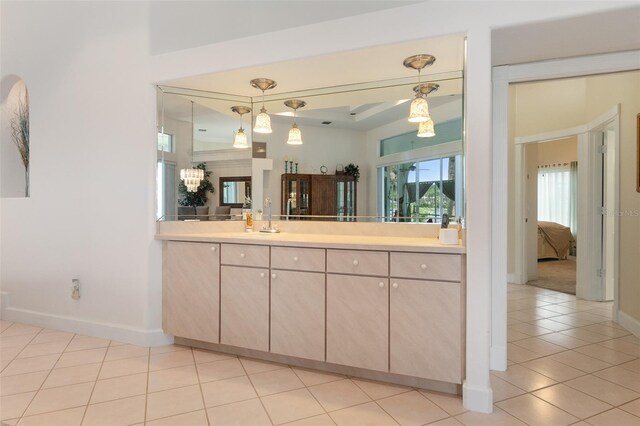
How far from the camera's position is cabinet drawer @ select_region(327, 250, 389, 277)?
2.32 m

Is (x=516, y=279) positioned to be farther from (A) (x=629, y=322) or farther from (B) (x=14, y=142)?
(B) (x=14, y=142)

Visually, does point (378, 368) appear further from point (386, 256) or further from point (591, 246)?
point (591, 246)

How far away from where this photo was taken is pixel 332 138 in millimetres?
3189

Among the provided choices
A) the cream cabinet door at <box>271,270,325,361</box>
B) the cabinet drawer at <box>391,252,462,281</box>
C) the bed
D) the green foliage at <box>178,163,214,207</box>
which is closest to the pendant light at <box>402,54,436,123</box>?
the cabinet drawer at <box>391,252,462,281</box>

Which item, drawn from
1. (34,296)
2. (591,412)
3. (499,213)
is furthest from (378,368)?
(34,296)

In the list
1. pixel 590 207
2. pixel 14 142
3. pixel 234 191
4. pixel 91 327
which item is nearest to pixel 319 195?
pixel 234 191

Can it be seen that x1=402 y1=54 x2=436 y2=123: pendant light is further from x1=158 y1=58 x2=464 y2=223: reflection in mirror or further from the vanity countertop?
the vanity countertop

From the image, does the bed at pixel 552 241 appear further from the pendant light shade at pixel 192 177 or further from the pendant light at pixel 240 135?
the pendant light shade at pixel 192 177

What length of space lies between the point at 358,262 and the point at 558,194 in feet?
27.9

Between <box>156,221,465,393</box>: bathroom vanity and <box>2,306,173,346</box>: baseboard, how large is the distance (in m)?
0.17

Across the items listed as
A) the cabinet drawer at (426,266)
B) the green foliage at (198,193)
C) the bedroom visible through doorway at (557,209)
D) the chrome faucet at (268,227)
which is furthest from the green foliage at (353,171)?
the bedroom visible through doorway at (557,209)

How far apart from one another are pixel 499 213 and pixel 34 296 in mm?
4124

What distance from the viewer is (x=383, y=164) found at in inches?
120

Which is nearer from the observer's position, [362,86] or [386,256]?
[386,256]
